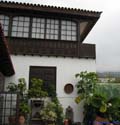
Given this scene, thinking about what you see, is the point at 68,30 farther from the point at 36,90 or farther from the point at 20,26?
the point at 36,90

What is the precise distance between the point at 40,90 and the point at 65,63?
8.09 feet

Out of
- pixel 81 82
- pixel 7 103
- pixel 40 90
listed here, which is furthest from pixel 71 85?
pixel 7 103

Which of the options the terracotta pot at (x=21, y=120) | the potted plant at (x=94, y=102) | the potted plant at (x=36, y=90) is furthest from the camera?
the potted plant at (x=36, y=90)

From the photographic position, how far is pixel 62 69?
1503 centimetres

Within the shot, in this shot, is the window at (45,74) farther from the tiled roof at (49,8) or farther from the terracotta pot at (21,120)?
the tiled roof at (49,8)

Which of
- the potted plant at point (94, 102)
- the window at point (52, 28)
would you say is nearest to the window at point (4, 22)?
the window at point (52, 28)

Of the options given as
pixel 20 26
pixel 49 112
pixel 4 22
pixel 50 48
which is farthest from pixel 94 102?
pixel 4 22

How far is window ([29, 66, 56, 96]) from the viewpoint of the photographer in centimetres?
1473

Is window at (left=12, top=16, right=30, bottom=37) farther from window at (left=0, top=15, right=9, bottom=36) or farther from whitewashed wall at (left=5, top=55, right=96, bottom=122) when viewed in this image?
whitewashed wall at (left=5, top=55, right=96, bottom=122)

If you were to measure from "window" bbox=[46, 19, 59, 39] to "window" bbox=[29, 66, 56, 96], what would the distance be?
1.97 meters

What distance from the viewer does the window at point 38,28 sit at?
15308 mm

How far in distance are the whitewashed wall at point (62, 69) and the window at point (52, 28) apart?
4.52 feet

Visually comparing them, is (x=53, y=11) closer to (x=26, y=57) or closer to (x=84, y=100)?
(x=26, y=57)

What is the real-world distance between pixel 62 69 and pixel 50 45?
5.09 feet
